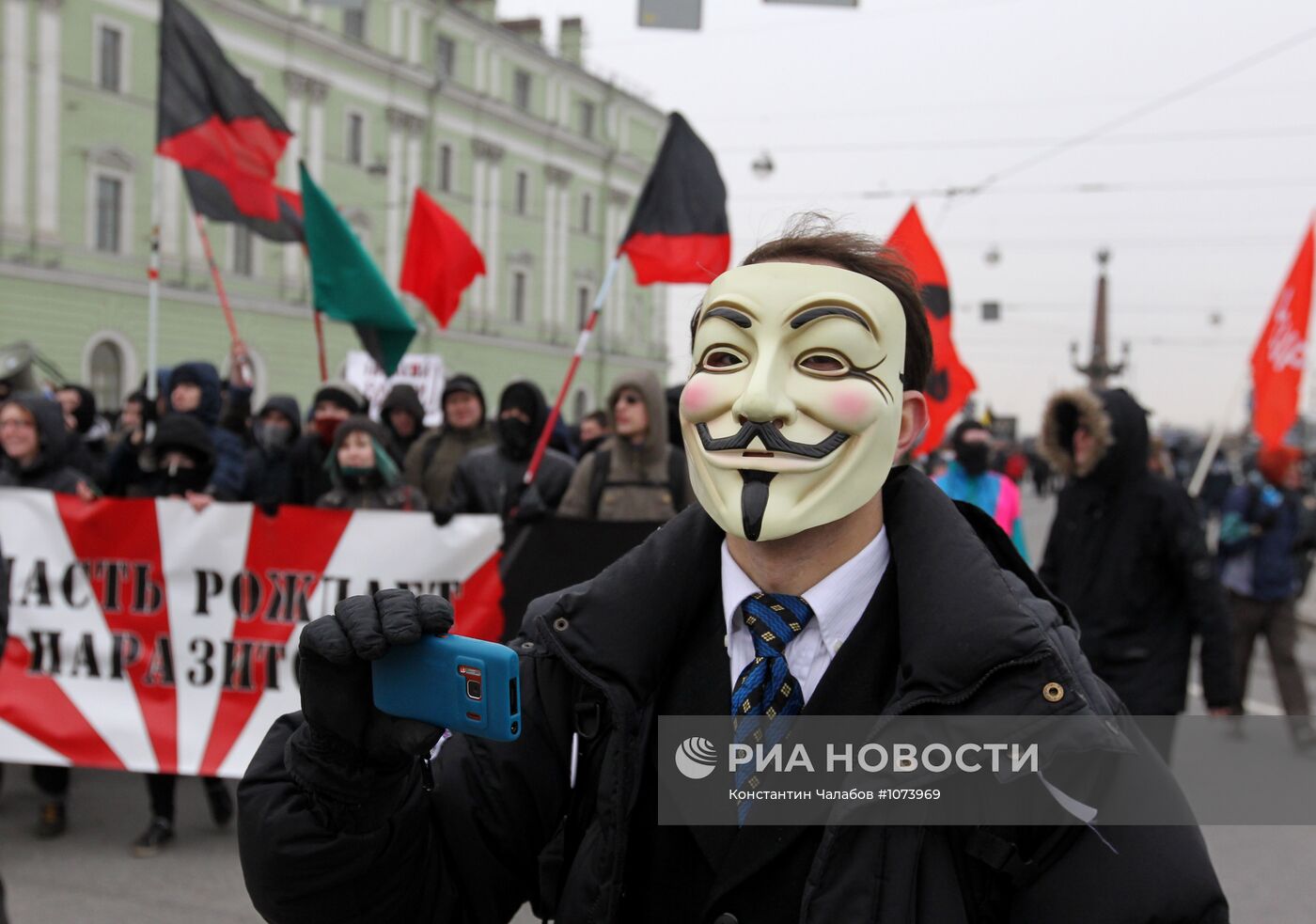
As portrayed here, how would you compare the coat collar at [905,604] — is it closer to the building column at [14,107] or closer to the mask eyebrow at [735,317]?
the mask eyebrow at [735,317]

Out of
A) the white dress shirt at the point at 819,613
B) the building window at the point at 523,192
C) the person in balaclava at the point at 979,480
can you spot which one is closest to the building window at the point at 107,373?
the building window at the point at 523,192

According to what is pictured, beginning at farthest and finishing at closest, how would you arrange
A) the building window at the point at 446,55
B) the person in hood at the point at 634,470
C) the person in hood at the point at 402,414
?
the building window at the point at 446,55
the person in hood at the point at 402,414
the person in hood at the point at 634,470

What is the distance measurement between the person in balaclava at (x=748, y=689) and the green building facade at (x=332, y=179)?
19.0 meters

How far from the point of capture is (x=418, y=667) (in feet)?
4.96

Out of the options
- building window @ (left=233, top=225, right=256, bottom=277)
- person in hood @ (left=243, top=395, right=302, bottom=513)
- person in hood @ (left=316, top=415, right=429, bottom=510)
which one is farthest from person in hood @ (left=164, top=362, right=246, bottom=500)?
building window @ (left=233, top=225, right=256, bottom=277)

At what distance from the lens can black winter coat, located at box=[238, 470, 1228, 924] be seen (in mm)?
1512

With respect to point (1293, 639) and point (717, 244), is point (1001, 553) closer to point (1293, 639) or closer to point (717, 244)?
point (717, 244)

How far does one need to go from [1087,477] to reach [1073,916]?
3831 mm

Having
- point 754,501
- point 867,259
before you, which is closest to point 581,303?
point 867,259

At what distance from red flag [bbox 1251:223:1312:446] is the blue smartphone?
6.74 meters

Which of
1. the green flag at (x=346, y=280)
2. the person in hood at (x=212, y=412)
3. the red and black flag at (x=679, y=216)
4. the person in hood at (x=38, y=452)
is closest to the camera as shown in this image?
the person in hood at (x=38, y=452)

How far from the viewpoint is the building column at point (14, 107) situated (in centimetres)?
2733

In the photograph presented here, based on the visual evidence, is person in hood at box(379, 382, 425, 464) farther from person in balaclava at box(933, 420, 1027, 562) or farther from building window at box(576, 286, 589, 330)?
building window at box(576, 286, 589, 330)

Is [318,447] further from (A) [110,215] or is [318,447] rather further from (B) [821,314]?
(A) [110,215]
